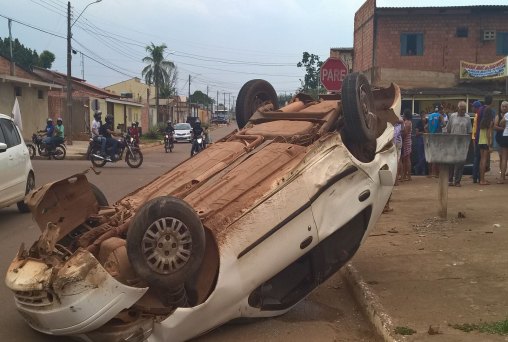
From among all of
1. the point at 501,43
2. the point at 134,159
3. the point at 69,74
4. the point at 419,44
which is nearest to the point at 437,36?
the point at 419,44

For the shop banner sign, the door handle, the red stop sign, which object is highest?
the shop banner sign

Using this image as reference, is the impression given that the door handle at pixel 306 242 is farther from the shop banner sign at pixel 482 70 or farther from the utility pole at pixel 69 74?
the shop banner sign at pixel 482 70

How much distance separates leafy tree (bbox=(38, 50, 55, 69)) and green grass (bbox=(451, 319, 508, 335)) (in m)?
67.0

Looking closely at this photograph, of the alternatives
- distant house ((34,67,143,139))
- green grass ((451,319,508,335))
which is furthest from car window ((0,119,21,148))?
distant house ((34,67,143,139))

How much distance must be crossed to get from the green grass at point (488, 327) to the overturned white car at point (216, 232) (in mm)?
1221

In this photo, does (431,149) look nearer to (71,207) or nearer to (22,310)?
(71,207)

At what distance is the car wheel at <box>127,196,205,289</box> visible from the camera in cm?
368

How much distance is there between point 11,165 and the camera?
9.27 m

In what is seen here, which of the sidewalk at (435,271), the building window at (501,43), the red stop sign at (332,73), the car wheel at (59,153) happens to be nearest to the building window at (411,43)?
the building window at (501,43)

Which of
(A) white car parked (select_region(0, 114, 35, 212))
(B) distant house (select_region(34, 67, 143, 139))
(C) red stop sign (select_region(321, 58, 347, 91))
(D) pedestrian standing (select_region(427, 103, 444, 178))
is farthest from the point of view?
(B) distant house (select_region(34, 67, 143, 139))

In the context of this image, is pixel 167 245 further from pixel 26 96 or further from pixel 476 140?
pixel 26 96

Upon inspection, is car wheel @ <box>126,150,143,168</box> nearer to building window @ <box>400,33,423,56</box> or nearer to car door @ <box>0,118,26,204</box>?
car door @ <box>0,118,26,204</box>

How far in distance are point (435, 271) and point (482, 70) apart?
29.0m

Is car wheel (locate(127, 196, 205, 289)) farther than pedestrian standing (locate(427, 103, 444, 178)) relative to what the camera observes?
No
